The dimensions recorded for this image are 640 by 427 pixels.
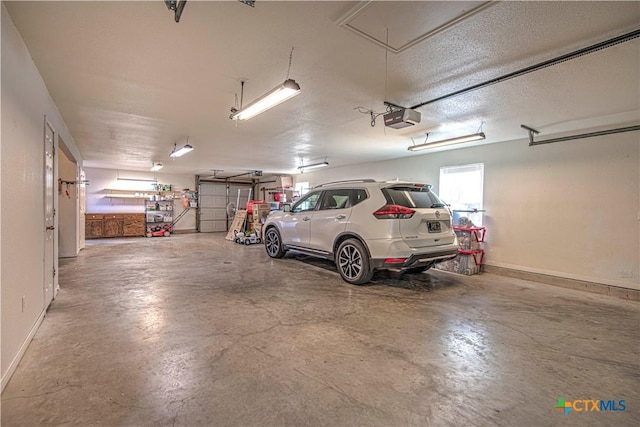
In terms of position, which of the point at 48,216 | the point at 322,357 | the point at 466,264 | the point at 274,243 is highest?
the point at 48,216

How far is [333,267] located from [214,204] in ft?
33.2

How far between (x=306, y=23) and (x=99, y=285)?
460 cm

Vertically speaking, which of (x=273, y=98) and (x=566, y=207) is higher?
(x=273, y=98)

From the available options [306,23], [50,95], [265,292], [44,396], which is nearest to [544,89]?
[306,23]

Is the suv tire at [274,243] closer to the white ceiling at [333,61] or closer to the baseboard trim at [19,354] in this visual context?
the white ceiling at [333,61]

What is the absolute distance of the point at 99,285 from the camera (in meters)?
4.36

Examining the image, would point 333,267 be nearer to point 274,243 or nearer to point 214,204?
point 274,243

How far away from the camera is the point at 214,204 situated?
1420cm

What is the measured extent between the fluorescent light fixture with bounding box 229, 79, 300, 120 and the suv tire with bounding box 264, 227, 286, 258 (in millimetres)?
3377

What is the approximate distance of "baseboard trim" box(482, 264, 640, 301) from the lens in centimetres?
433

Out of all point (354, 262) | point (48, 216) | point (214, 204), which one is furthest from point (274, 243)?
point (214, 204)

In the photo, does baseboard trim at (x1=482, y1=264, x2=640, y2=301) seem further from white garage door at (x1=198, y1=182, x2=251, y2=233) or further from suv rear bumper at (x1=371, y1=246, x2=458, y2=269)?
white garage door at (x1=198, y1=182, x2=251, y2=233)

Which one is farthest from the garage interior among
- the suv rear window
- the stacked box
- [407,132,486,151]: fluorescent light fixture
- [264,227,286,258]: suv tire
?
the suv rear window

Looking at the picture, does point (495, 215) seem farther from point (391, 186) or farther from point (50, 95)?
point (50, 95)
